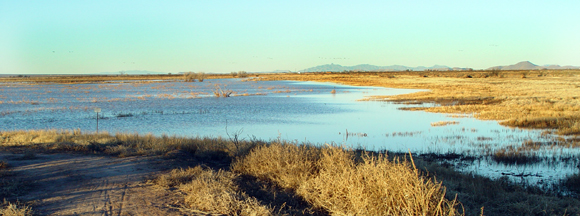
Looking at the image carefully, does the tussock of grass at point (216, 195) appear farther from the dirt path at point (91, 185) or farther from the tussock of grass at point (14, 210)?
the tussock of grass at point (14, 210)

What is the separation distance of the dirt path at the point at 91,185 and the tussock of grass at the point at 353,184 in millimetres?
2204

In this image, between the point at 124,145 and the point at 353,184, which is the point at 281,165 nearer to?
the point at 353,184

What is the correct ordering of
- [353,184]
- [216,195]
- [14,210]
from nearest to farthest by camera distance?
[14,210], [353,184], [216,195]

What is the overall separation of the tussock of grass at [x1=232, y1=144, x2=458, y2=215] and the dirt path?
86.8 inches

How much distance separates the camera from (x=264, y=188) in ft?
23.7

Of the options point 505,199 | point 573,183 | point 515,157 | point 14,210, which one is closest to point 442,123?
→ point 515,157

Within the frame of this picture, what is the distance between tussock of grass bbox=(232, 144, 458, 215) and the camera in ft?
16.6

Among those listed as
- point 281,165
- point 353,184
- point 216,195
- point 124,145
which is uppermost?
point 353,184

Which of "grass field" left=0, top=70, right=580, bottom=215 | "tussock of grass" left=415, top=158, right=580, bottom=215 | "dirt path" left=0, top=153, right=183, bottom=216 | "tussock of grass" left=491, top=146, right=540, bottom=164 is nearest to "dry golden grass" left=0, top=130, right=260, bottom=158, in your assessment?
"grass field" left=0, top=70, right=580, bottom=215

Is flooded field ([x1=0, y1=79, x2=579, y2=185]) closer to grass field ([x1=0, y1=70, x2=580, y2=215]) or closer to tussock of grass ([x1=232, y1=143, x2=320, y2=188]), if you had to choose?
grass field ([x1=0, y1=70, x2=580, y2=215])

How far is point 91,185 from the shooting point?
273 inches

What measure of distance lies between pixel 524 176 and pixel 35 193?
1109 cm

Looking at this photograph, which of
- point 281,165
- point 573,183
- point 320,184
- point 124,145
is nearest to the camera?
point 320,184

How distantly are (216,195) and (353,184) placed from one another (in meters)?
2.20
